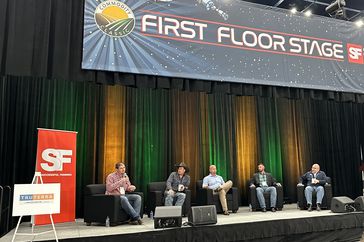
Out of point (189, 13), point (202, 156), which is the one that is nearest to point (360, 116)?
point (202, 156)

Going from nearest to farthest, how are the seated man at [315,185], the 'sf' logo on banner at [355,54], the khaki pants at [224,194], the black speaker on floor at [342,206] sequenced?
the black speaker on floor at [342,206]
the 'sf' logo on banner at [355,54]
the khaki pants at [224,194]
the seated man at [315,185]

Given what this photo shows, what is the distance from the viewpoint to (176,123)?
6062 mm

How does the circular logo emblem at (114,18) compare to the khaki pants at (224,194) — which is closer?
the circular logo emblem at (114,18)

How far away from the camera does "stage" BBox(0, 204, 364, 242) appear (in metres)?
3.36

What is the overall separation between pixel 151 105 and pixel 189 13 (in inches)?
93.6

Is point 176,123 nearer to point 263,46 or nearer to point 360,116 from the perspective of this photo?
point 263,46

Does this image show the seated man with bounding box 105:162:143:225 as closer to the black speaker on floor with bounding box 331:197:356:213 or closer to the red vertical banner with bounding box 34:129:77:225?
the red vertical banner with bounding box 34:129:77:225

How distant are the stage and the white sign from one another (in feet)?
1.41

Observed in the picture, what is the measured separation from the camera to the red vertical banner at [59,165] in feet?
13.7

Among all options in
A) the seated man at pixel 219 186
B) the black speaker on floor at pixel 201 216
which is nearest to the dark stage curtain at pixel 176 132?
the seated man at pixel 219 186

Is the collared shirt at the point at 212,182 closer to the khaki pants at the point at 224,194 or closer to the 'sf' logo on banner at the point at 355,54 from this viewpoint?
the khaki pants at the point at 224,194

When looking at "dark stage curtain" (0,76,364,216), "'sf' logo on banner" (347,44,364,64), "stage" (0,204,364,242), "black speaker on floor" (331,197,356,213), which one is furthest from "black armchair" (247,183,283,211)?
"'sf' logo on banner" (347,44,364,64)

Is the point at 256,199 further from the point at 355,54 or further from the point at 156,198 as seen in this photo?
the point at 355,54

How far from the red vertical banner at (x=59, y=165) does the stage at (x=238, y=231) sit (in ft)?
0.56
